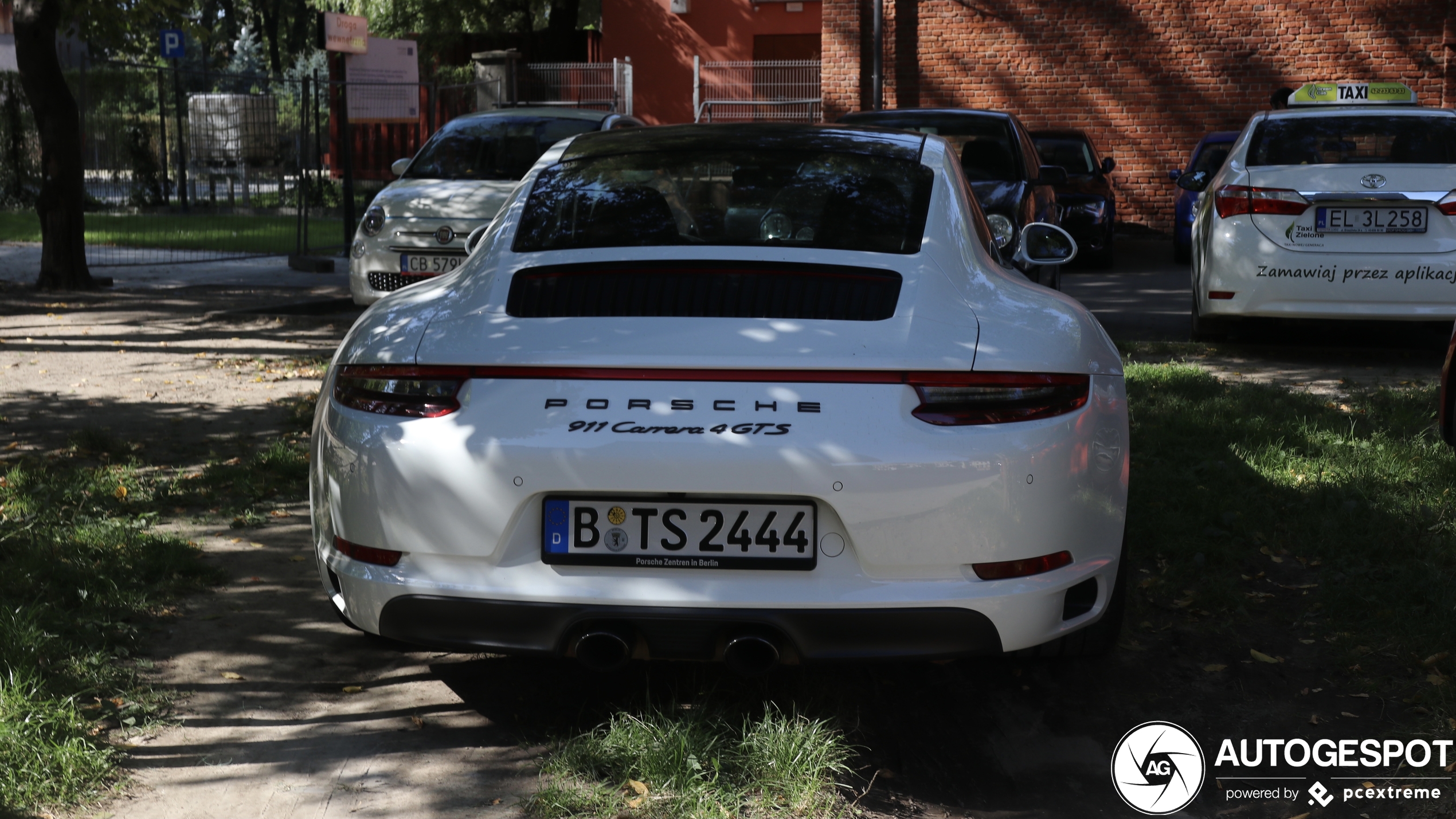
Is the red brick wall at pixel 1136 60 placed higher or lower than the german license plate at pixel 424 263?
higher

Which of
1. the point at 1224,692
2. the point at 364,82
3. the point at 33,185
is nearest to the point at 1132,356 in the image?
the point at 1224,692

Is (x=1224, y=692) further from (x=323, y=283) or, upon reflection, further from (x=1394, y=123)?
(x=323, y=283)

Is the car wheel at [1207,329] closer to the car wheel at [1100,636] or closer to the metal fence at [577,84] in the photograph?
the car wheel at [1100,636]

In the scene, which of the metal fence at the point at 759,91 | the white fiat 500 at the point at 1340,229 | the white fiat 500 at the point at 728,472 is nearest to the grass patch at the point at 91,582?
the white fiat 500 at the point at 728,472

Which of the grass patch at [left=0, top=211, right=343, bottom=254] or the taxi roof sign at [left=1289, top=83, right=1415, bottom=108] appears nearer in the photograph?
the taxi roof sign at [left=1289, top=83, right=1415, bottom=108]

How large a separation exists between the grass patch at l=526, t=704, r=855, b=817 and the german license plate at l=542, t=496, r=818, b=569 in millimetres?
476

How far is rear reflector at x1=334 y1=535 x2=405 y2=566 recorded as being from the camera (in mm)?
3049

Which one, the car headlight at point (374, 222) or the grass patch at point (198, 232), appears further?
the grass patch at point (198, 232)

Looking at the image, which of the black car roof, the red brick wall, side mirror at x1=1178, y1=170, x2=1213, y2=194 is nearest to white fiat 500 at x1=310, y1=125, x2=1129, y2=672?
the black car roof

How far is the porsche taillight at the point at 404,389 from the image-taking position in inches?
118

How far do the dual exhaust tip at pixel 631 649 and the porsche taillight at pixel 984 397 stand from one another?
1.93 ft

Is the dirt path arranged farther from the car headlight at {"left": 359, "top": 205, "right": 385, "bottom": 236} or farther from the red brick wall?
the red brick wall

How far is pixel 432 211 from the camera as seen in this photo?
1046 cm

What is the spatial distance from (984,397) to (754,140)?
1593mm
